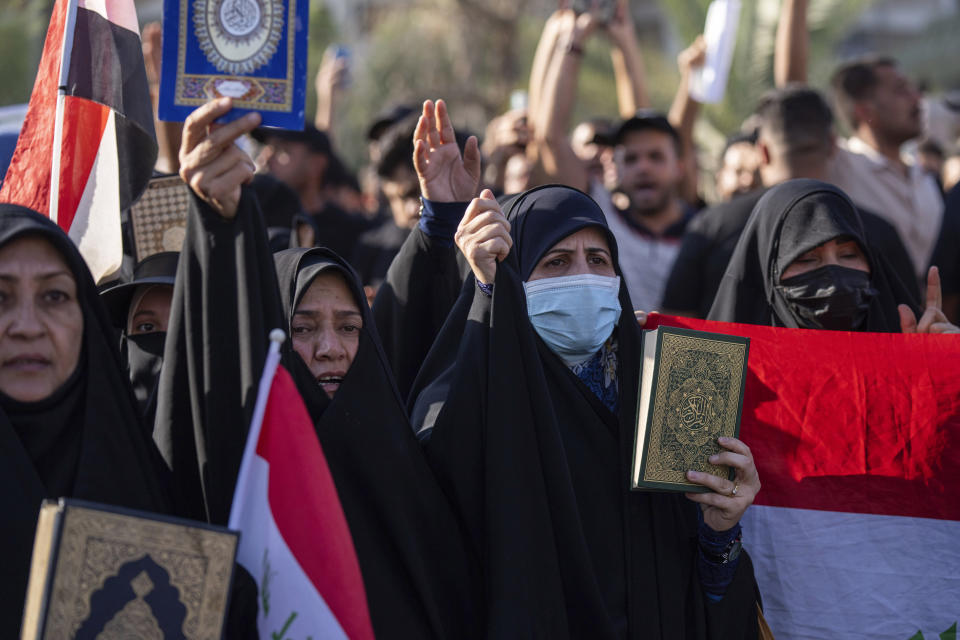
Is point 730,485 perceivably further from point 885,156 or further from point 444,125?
point 885,156

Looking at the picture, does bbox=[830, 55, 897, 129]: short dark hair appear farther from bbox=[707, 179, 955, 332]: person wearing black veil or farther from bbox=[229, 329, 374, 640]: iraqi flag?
bbox=[229, 329, 374, 640]: iraqi flag

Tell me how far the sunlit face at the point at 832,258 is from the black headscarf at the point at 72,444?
2.01 meters

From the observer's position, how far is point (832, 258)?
3.35m

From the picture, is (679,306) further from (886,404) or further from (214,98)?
(214,98)

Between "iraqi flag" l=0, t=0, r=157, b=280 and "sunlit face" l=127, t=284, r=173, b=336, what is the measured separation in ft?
1.08

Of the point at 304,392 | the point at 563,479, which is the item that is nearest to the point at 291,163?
the point at 304,392

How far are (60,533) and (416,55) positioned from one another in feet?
58.1

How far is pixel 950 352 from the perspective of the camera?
309 cm

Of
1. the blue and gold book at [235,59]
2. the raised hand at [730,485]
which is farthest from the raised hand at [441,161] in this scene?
the raised hand at [730,485]

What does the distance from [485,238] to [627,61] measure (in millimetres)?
3803

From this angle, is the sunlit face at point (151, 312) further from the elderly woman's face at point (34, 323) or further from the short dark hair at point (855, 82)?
the short dark hair at point (855, 82)

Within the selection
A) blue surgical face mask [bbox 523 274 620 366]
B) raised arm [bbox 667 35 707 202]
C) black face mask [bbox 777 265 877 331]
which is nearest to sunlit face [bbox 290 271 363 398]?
blue surgical face mask [bbox 523 274 620 366]

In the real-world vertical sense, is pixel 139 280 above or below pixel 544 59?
below

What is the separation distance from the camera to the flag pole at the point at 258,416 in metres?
2.14
